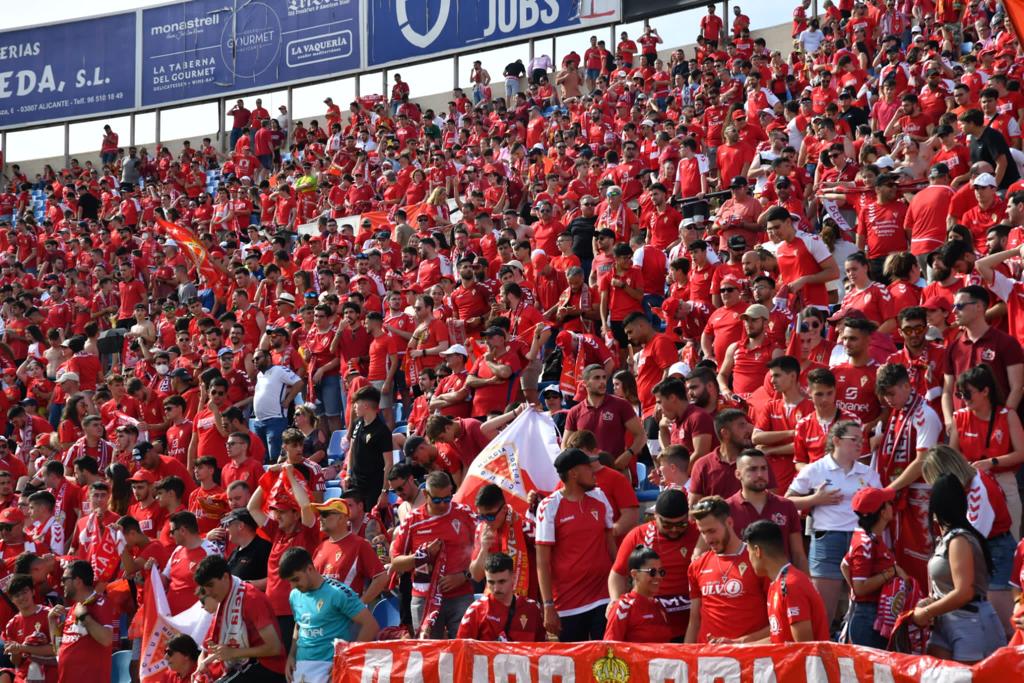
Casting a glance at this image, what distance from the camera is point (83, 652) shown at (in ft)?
31.8

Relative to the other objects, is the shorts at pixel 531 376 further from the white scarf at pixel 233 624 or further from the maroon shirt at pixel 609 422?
the white scarf at pixel 233 624

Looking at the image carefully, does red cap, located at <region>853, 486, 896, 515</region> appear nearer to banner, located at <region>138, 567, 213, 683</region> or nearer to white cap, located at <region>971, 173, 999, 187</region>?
banner, located at <region>138, 567, 213, 683</region>

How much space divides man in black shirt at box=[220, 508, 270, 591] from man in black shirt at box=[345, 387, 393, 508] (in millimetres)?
1547

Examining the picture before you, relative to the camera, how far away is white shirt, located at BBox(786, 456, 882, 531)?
7176 millimetres

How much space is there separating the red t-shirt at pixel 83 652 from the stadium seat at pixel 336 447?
4066 mm

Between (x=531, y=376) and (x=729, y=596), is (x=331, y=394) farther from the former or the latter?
(x=729, y=596)

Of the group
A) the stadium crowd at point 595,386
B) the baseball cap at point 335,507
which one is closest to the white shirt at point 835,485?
the stadium crowd at point 595,386

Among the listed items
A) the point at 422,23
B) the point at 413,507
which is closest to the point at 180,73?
the point at 422,23

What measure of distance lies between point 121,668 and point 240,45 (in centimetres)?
2893

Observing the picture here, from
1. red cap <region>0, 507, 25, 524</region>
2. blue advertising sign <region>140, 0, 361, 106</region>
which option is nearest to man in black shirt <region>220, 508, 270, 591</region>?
red cap <region>0, 507, 25, 524</region>

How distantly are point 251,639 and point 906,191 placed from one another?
8.13 metres

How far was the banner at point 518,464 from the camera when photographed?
9.12 m

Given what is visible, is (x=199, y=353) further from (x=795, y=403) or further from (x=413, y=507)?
(x=795, y=403)

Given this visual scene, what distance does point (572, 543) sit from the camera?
7.78 m
